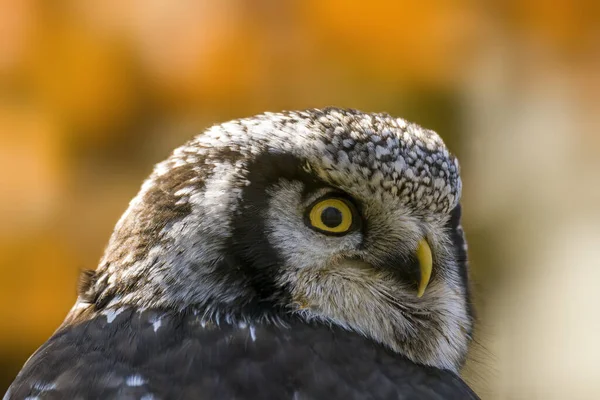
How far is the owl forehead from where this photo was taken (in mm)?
1951

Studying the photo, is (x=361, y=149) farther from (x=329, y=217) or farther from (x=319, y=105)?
(x=319, y=105)

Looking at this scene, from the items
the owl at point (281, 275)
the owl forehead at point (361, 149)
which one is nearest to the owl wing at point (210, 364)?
the owl at point (281, 275)

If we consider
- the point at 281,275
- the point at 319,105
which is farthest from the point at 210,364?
the point at 319,105

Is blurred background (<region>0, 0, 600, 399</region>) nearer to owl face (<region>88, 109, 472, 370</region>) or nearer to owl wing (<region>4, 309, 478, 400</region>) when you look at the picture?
owl face (<region>88, 109, 472, 370</region>)

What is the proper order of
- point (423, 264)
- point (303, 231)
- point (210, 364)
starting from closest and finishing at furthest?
point (210, 364) → point (303, 231) → point (423, 264)

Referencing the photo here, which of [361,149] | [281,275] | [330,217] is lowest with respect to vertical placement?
[281,275]

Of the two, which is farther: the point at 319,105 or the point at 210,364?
the point at 319,105

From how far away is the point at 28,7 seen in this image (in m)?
5.84

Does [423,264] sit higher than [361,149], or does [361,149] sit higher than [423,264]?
[361,149]

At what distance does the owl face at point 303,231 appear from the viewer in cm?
190

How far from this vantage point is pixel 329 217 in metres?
1.90

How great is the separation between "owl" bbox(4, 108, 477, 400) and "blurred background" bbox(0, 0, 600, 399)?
3607 mm

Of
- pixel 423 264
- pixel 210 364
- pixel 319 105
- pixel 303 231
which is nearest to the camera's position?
pixel 210 364

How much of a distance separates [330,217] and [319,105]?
4117 millimetres
